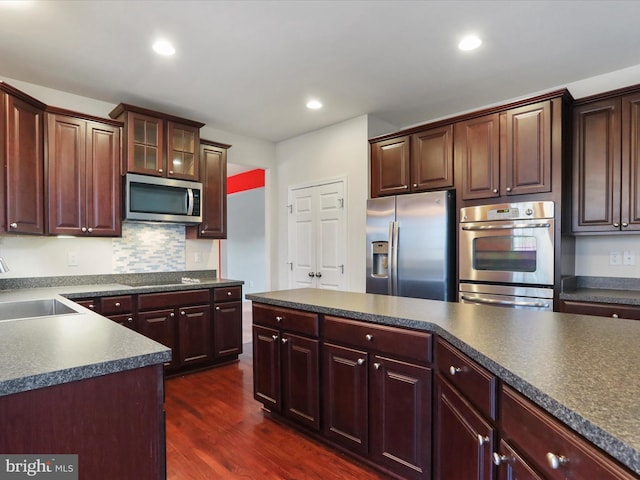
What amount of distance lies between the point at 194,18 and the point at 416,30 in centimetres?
144

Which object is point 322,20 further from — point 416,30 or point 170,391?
point 170,391

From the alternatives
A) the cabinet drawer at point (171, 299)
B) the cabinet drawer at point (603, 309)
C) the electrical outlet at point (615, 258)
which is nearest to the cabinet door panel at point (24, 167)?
the cabinet drawer at point (171, 299)

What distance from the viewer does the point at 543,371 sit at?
100 cm

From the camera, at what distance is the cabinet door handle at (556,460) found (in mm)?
796

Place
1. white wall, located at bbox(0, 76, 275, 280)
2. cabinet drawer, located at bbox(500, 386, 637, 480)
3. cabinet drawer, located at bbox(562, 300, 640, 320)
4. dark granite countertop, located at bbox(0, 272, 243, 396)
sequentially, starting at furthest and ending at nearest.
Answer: white wall, located at bbox(0, 76, 275, 280) → cabinet drawer, located at bbox(562, 300, 640, 320) → dark granite countertop, located at bbox(0, 272, 243, 396) → cabinet drawer, located at bbox(500, 386, 637, 480)

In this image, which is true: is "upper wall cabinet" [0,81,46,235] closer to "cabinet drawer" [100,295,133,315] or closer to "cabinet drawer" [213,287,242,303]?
"cabinet drawer" [100,295,133,315]

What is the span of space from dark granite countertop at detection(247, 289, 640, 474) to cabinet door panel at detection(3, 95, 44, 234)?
229cm

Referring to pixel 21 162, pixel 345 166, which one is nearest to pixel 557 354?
pixel 345 166

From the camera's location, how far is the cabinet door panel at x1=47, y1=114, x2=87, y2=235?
3.08 meters

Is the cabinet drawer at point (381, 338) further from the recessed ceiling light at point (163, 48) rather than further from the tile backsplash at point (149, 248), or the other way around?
Result: the tile backsplash at point (149, 248)

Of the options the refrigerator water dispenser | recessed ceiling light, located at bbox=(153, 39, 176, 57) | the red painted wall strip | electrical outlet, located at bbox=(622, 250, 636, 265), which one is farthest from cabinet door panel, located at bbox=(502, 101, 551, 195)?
the red painted wall strip

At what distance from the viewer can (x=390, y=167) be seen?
3.89 meters

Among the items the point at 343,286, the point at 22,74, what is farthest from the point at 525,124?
the point at 22,74

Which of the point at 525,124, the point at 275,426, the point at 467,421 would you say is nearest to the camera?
the point at 467,421
